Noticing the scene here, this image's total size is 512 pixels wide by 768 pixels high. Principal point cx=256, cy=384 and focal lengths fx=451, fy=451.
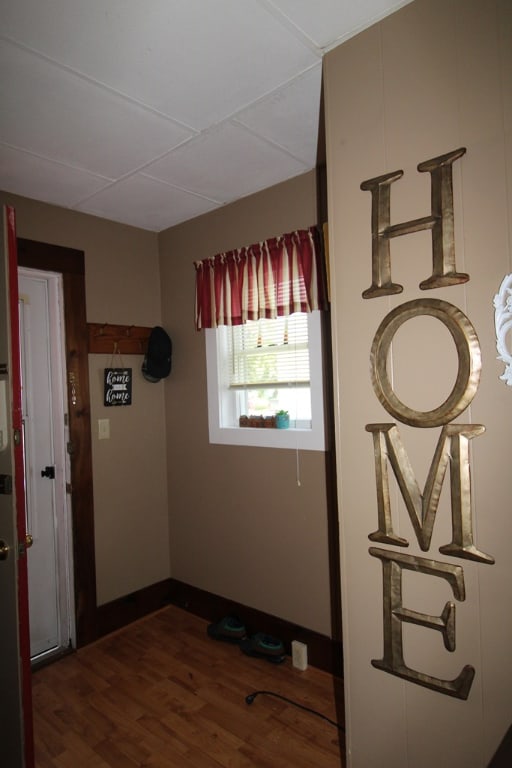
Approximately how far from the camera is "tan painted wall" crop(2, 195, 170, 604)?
290cm

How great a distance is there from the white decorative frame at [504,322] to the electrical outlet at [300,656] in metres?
1.97

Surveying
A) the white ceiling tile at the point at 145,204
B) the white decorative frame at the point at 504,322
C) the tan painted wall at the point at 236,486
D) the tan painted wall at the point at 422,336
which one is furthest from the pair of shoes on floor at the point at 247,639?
the white ceiling tile at the point at 145,204

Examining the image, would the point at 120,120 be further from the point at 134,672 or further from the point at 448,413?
the point at 134,672

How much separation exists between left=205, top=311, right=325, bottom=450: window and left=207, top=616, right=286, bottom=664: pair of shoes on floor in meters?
1.11

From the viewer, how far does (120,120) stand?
1892mm

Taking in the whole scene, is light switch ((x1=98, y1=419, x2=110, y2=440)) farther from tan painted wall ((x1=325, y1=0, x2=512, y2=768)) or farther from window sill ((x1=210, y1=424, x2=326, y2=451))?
tan painted wall ((x1=325, y1=0, x2=512, y2=768))

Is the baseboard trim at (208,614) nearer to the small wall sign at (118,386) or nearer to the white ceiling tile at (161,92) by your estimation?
the small wall sign at (118,386)

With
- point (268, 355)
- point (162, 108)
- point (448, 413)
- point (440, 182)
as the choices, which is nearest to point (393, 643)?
point (448, 413)

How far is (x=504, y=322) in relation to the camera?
3.87ft

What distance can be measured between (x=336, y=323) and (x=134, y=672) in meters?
2.26

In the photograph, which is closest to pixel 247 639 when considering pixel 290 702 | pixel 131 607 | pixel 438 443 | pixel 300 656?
pixel 300 656

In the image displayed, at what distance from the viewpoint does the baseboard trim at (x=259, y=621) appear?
7.89 ft

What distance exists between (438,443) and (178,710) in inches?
74.4

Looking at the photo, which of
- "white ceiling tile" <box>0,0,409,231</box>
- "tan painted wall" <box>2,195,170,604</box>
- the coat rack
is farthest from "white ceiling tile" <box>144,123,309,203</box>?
the coat rack
